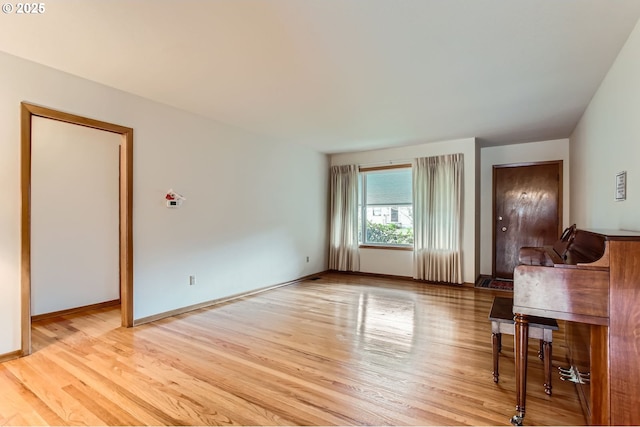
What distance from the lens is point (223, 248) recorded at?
4.61 meters

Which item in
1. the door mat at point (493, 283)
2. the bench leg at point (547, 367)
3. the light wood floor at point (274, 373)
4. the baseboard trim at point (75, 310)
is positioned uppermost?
the bench leg at point (547, 367)

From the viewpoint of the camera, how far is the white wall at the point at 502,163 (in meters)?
5.50

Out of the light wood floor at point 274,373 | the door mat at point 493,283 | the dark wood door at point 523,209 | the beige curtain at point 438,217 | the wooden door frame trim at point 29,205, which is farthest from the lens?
the dark wood door at point 523,209

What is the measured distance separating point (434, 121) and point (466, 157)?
1.36 m

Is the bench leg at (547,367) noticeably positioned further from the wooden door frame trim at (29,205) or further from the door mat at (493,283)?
the wooden door frame trim at (29,205)

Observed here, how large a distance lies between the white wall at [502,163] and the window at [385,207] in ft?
4.48

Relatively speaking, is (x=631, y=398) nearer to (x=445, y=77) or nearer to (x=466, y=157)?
(x=445, y=77)

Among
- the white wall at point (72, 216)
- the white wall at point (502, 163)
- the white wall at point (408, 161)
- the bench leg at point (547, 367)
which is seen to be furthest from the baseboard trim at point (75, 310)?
the white wall at point (502, 163)

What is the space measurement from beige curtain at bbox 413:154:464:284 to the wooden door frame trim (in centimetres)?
441

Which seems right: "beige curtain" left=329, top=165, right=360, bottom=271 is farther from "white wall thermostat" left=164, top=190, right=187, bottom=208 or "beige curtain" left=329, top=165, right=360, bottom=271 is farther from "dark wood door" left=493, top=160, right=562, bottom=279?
"white wall thermostat" left=164, top=190, right=187, bottom=208

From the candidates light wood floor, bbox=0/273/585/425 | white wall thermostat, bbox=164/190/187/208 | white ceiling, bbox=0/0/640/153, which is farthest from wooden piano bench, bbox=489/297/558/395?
white wall thermostat, bbox=164/190/187/208

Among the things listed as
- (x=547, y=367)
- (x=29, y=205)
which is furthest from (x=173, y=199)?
(x=547, y=367)

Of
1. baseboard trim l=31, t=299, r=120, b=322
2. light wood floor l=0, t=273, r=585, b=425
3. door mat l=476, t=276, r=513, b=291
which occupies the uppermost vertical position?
door mat l=476, t=276, r=513, b=291

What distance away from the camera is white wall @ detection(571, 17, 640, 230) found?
87.3 inches
